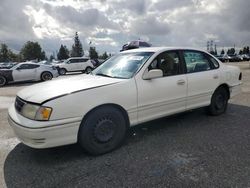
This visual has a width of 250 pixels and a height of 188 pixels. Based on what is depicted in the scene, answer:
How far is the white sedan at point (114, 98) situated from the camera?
10.2 ft

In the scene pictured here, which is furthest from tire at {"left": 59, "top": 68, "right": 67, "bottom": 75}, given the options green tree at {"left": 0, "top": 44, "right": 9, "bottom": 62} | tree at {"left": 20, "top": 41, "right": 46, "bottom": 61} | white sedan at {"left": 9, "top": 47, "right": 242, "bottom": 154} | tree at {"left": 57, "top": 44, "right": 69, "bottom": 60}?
tree at {"left": 57, "top": 44, "right": 69, "bottom": 60}

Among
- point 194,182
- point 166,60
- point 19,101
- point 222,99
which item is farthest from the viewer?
point 222,99

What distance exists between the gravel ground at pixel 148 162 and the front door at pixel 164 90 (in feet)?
1.49

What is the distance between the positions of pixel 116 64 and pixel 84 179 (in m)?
2.22

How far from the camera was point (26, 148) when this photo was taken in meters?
3.87

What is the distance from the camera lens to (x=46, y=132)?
9.98 ft

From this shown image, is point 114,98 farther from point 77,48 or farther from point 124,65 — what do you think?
point 77,48

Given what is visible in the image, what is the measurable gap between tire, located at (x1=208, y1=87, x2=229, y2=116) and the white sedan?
0.14 feet

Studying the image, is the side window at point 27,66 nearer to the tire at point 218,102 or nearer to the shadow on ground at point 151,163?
the shadow on ground at point 151,163

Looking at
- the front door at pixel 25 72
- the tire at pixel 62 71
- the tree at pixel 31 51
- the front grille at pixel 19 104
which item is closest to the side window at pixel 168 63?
the front grille at pixel 19 104

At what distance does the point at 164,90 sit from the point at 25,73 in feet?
39.9

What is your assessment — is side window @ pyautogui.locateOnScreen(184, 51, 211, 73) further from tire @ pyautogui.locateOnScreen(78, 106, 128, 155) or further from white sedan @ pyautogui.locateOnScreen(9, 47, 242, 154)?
tire @ pyautogui.locateOnScreen(78, 106, 128, 155)

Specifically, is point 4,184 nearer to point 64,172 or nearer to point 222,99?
point 64,172

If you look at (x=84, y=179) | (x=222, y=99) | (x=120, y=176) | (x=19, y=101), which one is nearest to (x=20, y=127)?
(x=19, y=101)
